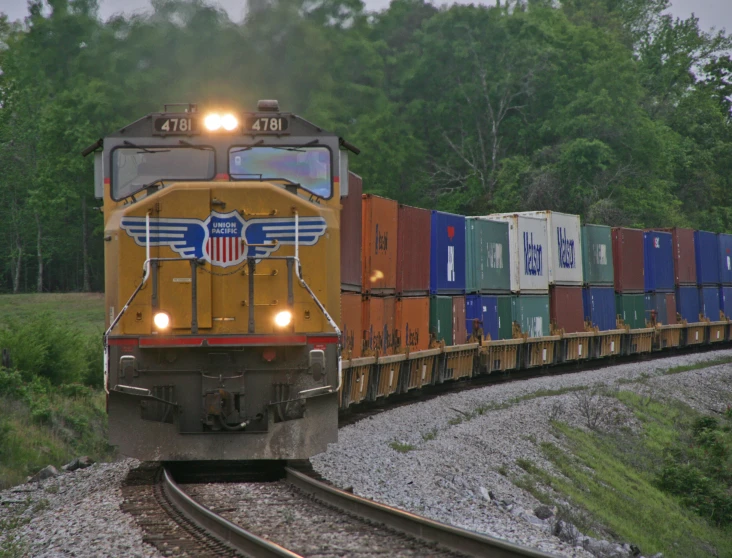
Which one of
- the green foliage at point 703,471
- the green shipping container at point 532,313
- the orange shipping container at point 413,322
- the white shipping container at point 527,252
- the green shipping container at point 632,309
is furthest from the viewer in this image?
the green shipping container at point 632,309

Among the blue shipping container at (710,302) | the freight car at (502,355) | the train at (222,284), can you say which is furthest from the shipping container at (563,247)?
the train at (222,284)

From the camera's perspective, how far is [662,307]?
1241 inches

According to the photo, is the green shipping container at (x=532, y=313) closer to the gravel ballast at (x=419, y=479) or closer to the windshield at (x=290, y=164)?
the gravel ballast at (x=419, y=479)

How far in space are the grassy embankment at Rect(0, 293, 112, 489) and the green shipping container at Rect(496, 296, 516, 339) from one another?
954 cm

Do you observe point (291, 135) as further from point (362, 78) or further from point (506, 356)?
point (362, 78)

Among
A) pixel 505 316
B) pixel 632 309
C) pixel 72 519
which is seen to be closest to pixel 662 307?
pixel 632 309

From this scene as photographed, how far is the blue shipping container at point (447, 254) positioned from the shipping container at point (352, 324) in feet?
14.7

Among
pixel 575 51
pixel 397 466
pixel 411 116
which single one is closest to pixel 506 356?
pixel 397 466

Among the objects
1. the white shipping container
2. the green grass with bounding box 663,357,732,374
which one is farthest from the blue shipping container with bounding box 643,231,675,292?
the white shipping container

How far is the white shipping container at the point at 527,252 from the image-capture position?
23.6m

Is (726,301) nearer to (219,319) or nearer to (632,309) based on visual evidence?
(632,309)

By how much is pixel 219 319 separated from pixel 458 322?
1211 cm

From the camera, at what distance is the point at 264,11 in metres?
34.9

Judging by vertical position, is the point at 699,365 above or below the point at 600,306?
below
